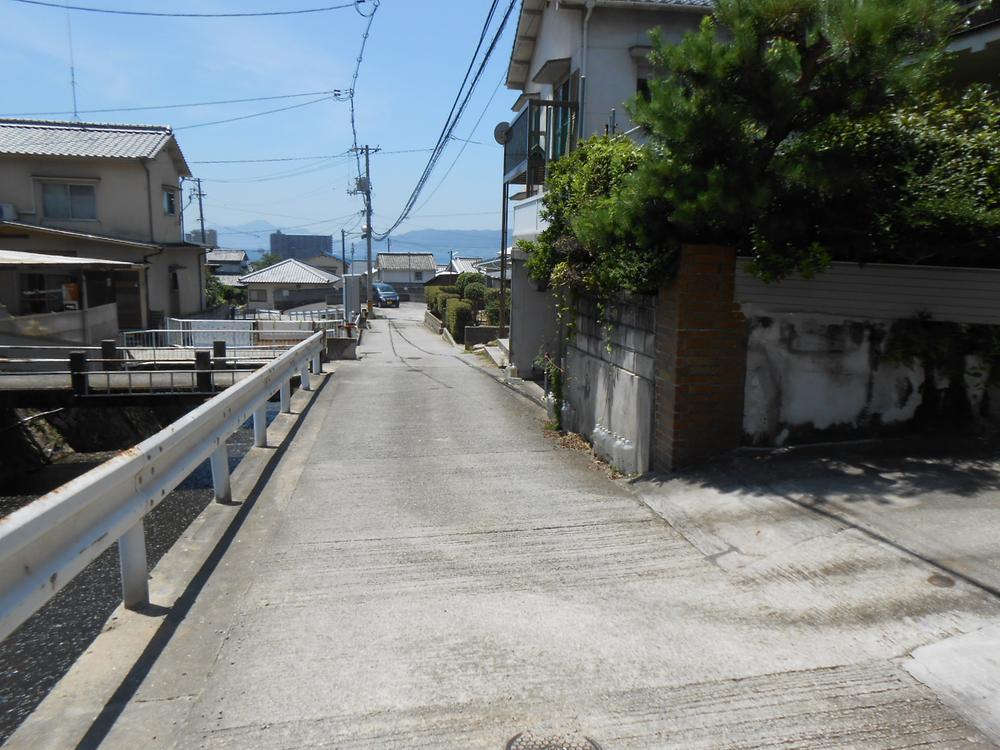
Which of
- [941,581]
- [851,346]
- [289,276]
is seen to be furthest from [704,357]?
[289,276]

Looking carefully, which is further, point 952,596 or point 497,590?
point 497,590

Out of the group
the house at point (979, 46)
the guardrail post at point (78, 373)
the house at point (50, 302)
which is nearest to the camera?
the house at point (979, 46)

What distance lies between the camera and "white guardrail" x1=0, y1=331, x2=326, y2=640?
2.72 m

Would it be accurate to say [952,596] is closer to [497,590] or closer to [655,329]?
[497,590]

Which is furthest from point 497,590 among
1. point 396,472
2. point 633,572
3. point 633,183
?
point 633,183

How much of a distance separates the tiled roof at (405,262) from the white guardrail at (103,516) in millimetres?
94278

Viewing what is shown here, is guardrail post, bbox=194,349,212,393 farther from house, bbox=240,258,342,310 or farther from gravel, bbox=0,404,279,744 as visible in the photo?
house, bbox=240,258,342,310

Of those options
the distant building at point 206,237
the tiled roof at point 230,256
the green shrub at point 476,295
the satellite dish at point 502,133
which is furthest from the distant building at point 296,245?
the satellite dish at point 502,133

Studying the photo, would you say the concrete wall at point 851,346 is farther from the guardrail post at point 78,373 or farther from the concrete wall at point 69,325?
the concrete wall at point 69,325

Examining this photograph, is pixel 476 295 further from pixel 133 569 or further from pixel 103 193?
pixel 133 569

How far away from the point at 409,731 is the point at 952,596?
2.63 meters

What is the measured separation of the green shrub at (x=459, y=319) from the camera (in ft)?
101

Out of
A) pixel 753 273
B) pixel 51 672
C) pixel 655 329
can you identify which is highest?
pixel 753 273

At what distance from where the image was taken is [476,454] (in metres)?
7.77
